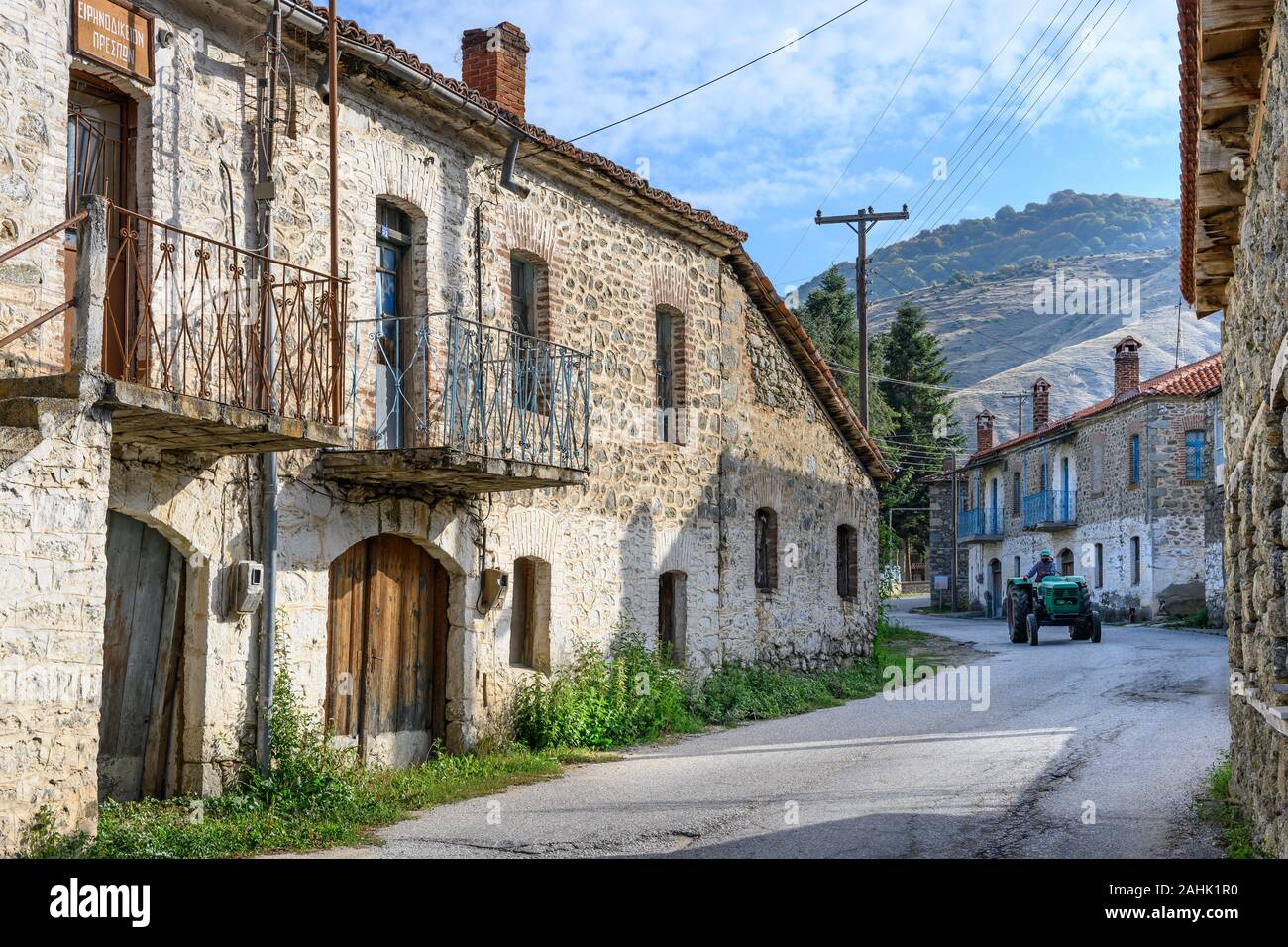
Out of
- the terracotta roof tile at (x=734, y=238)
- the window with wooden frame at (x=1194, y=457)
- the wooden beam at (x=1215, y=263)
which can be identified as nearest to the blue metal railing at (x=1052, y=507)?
the window with wooden frame at (x=1194, y=457)

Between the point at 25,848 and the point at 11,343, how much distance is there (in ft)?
9.71

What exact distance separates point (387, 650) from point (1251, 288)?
7348mm

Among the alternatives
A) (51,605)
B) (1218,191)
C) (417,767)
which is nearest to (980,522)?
(417,767)

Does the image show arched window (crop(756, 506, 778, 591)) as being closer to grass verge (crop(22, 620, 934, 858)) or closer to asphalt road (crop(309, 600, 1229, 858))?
grass verge (crop(22, 620, 934, 858))

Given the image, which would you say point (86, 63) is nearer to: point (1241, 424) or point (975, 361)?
point (1241, 424)

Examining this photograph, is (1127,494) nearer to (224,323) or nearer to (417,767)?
(417,767)

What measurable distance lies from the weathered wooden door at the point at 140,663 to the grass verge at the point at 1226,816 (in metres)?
6.93

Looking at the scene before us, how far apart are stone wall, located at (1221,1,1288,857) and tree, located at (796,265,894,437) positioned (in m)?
29.3

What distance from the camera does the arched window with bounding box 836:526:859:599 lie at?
19344 mm

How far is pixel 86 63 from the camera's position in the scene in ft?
26.1

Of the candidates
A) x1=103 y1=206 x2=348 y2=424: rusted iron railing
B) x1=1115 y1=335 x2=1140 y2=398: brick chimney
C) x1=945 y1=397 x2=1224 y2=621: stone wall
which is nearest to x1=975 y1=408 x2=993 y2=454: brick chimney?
x1=945 y1=397 x2=1224 y2=621: stone wall

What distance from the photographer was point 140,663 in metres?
8.48

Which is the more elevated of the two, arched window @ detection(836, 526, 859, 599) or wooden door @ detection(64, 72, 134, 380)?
wooden door @ detection(64, 72, 134, 380)
